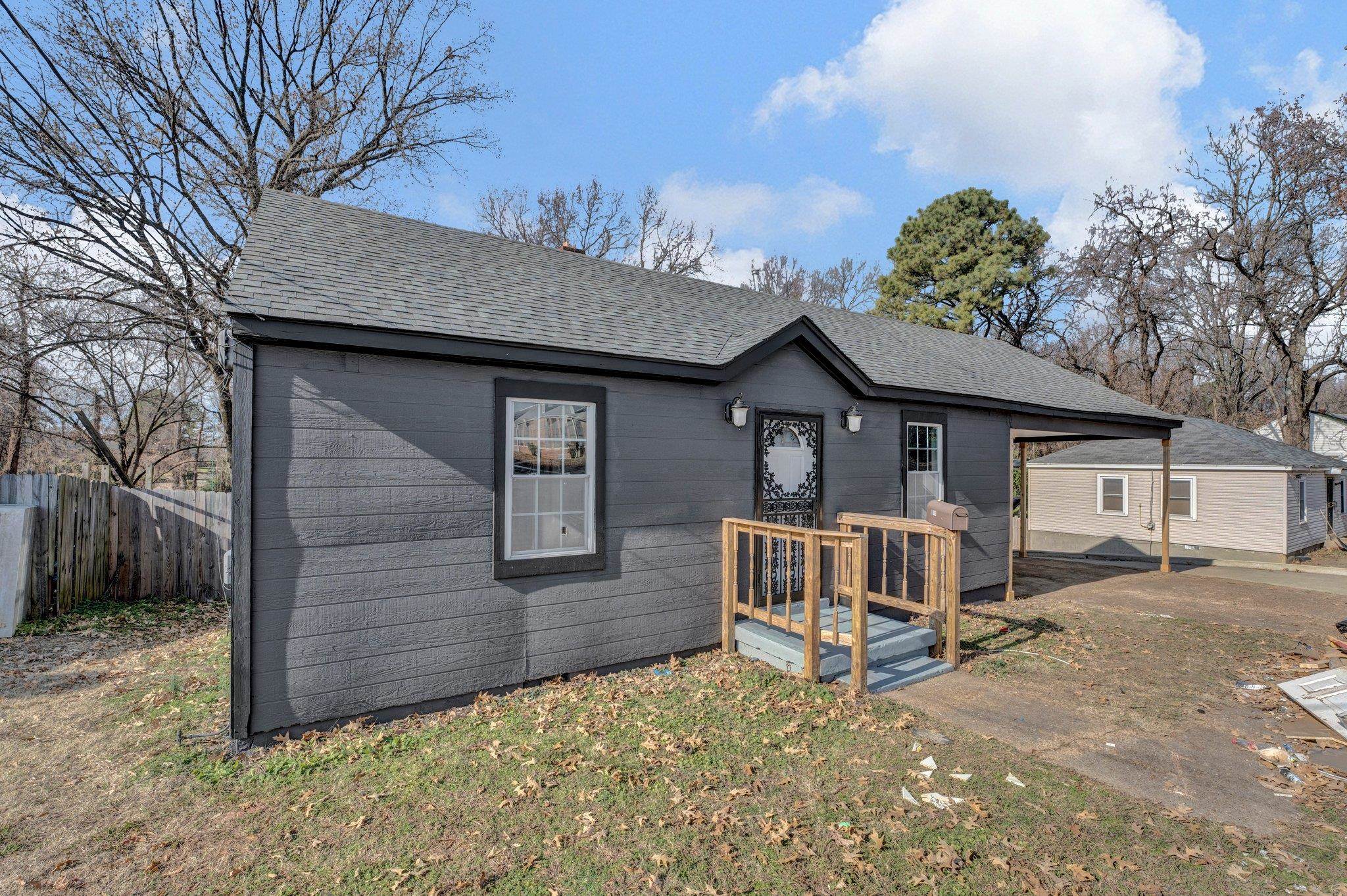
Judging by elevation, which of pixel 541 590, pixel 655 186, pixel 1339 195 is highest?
pixel 655 186

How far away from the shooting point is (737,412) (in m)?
6.44

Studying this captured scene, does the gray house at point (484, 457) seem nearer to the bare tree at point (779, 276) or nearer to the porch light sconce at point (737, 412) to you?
Answer: the porch light sconce at point (737, 412)

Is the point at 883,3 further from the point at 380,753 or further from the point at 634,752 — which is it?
the point at 380,753

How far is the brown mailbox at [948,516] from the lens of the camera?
20.0 feet

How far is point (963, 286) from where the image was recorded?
2483 centimetres

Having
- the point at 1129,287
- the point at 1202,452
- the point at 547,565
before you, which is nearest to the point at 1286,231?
the point at 1129,287

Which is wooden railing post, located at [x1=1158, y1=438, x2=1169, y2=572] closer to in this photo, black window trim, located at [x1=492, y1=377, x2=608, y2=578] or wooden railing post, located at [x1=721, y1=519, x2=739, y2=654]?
wooden railing post, located at [x1=721, y1=519, x2=739, y2=654]

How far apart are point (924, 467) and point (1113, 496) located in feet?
37.9

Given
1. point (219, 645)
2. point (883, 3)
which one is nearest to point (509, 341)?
point (219, 645)

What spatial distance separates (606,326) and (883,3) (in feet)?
24.2

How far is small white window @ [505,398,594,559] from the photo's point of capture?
17.5 ft

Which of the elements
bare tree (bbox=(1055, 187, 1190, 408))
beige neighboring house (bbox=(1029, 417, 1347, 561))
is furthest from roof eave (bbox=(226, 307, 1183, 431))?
bare tree (bbox=(1055, 187, 1190, 408))

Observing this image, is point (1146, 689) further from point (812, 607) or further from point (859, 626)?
point (812, 607)

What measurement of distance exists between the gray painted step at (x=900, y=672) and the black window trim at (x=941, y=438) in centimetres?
250
